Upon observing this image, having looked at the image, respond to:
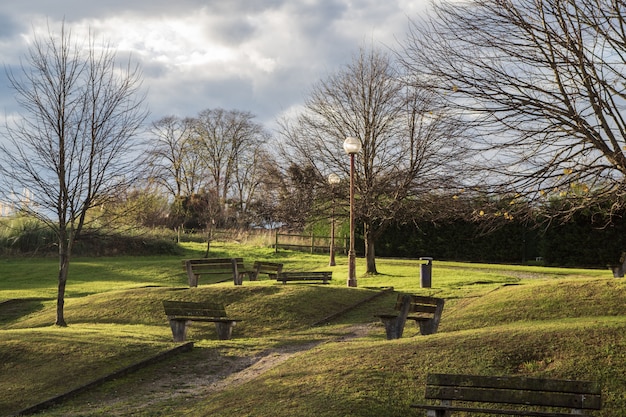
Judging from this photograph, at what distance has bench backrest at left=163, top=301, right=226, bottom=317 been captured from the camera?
41.4ft

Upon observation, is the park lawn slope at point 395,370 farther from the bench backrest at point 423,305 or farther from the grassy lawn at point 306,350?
the bench backrest at point 423,305

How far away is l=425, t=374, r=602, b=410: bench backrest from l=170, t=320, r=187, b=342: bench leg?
729 cm

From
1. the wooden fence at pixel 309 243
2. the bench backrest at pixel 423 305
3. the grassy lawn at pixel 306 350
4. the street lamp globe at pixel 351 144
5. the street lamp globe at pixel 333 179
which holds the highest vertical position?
the street lamp globe at pixel 351 144

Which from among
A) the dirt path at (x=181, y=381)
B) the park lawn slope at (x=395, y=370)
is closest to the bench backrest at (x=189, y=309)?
the park lawn slope at (x=395, y=370)

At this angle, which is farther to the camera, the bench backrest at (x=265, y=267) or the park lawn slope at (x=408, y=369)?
the bench backrest at (x=265, y=267)

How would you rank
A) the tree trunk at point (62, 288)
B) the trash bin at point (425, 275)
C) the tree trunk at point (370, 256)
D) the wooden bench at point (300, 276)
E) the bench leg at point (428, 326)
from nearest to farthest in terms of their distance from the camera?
the bench leg at point (428, 326) → the tree trunk at point (62, 288) → the wooden bench at point (300, 276) → the trash bin at point (425, 275) → the tree trunk at point (370, 256)

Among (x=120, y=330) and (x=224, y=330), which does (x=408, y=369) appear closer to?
(x=224, y=330)

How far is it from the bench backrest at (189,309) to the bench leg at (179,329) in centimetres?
14

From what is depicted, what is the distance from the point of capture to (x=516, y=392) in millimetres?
6031

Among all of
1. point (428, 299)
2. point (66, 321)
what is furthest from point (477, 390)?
point (66, 321)

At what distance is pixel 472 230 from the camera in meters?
34.7

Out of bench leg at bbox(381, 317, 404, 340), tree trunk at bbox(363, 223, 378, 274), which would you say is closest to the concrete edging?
bench leg at bbox(381, 317, 404, 340)

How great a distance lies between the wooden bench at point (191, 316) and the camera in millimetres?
12578

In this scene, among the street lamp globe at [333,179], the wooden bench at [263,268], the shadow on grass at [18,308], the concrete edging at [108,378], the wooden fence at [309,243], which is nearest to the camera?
the concrete edging at [108,378]
